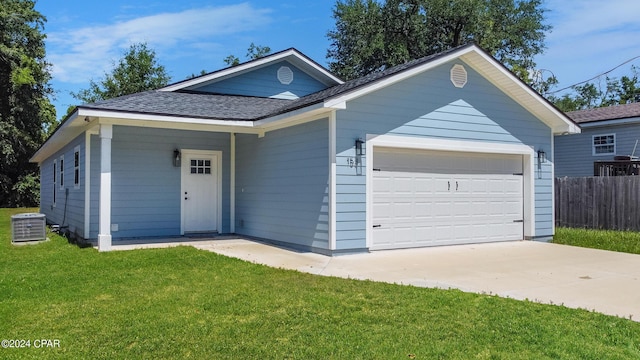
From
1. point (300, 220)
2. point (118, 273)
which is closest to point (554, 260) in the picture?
point (300, 220)

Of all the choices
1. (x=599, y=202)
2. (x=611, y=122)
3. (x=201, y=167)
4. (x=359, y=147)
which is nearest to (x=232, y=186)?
(x=201, y=167)

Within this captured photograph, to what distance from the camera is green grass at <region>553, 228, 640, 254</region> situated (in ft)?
35.1

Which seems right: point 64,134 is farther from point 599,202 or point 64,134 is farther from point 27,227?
point 599,202

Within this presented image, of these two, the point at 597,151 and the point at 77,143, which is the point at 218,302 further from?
the point at 597,151

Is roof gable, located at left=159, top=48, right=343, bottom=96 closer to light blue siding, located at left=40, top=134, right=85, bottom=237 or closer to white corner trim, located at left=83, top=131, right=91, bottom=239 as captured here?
white corner trim, located at left=83, top=131, right=91, bottom=239

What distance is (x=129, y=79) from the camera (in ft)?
110

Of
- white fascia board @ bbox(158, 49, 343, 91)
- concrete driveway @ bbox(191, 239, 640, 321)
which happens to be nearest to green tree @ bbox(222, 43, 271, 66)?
white fascia board @ bbox(158, 49, 343, 91)

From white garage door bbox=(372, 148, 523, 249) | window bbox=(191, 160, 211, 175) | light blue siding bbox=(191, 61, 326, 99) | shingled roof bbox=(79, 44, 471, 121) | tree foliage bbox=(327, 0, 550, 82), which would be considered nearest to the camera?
shingled roof bbox=(79, 44, 471, 121)

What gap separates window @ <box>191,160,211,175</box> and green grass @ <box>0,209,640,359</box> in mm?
5395

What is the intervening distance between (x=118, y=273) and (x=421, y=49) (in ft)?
80.6

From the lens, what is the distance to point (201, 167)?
40.8 ft

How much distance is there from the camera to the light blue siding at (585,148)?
59.8 feet

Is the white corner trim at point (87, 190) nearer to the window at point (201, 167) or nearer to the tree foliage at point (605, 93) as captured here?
the window at point (201, 167)

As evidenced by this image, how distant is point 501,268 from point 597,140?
1417 centimetres
